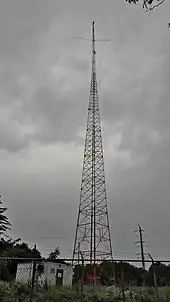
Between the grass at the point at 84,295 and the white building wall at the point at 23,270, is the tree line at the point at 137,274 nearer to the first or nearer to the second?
the grass at the point at 84,295

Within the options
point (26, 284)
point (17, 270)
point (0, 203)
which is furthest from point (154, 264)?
Result: point (0, 203)

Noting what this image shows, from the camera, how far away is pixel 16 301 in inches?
422

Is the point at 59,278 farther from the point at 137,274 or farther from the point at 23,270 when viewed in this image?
the point at 137,274

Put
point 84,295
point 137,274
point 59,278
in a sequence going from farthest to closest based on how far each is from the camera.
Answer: point 59,278 → point 137,274 → point 84,295

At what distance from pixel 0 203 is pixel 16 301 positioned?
87.7 feet

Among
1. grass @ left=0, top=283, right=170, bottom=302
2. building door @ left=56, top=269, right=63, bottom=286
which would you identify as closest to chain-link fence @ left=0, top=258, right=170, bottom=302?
grass @ left=0, top=283, right=170, bottom=302

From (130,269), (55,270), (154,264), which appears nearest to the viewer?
(154,264)

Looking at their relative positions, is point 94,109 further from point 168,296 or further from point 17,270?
point 168,296

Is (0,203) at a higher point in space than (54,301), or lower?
higher

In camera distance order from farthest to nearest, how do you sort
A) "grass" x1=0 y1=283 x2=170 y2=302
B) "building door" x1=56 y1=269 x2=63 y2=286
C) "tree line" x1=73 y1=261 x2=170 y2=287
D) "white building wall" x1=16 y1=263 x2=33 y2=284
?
"white building wall" x1=16 y1=263 x2=33 y2=284 → "building door" x1=56 y1=269 x2=63 y2=286 → "tree line" x1=73 y1=261 x2=170 y2=287 → "grass" x1=0 y1=283 x2=170 y2=302

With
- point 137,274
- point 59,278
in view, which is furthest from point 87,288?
point 59,278

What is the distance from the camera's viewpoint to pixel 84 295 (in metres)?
11.2

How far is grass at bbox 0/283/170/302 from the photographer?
10797 millimetres

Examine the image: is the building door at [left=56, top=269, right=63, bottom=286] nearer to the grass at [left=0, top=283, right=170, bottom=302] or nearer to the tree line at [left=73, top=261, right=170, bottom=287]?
the tree line at [left=73, top=261, right=170, bottom=287]
